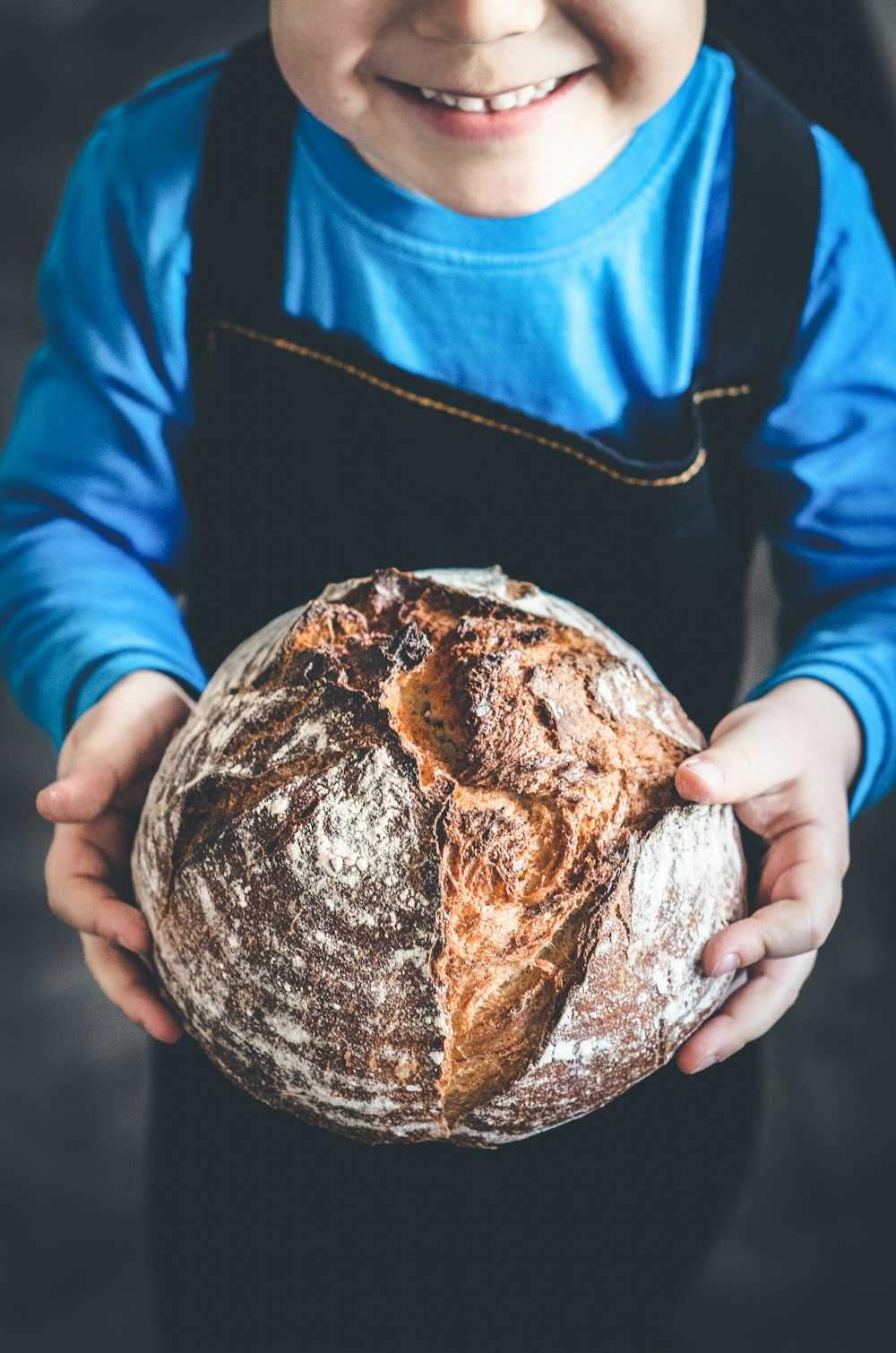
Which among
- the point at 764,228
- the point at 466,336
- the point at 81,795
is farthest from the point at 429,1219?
the point at 764,228

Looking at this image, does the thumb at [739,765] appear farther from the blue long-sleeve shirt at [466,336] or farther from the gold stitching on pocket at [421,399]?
the gold stitching on pocket at [421,399]

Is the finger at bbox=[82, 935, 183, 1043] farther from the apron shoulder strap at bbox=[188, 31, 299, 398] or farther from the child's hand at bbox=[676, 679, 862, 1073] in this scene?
the apron shoulder strap at bbox=[188, 31, 299, 398]

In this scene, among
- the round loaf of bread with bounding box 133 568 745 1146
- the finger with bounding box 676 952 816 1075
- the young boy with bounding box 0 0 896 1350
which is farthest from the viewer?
the young boy with bounding box 0 0 896 1350

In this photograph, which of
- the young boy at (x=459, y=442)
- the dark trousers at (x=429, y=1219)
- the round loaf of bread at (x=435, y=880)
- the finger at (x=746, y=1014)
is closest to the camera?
the round loaf of bread at (x=435, y=880)

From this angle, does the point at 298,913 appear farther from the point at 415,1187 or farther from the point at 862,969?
the point at 862,969

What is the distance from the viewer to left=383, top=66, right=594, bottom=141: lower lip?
93 centimetres

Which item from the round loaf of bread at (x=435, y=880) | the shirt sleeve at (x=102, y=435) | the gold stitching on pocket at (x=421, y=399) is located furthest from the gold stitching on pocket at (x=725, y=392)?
the shirt sleeve at (x=102, y=435)

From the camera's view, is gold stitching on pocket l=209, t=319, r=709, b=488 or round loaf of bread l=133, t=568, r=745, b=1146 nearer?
round loaf of bread l=133, t=568, r=745, b=1146

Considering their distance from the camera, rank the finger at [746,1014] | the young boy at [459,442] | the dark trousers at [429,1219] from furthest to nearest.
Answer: the dark trousers at [429,1219] → the young boy at [459,442] → the finger at [746,1014]

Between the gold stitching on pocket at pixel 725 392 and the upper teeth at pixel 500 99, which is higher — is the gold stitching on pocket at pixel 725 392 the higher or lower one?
the lower one

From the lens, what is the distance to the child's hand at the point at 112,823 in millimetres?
1015

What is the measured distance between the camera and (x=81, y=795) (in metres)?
1.03

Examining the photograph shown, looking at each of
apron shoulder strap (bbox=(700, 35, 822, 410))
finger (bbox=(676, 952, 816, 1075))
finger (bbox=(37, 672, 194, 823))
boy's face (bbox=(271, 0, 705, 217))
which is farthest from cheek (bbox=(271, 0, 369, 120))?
finger (bbox=(676, 952, 816, 1075))

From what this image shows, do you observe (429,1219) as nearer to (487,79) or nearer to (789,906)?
(789,906)
